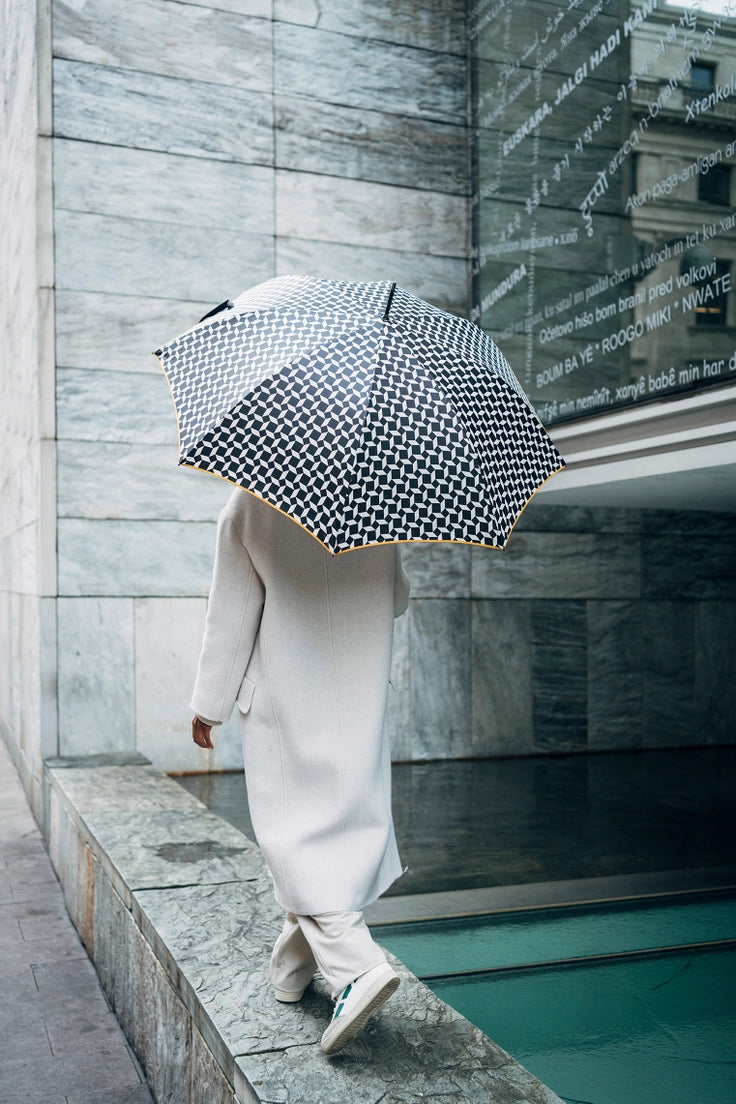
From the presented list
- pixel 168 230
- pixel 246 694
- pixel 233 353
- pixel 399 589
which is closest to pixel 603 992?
pixel 399 589

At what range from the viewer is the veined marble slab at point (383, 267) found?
848cm

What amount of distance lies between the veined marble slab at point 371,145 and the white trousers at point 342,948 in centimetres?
706

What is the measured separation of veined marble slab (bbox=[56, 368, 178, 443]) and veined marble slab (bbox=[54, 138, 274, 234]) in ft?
4.01

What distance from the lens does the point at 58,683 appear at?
7.65 meters

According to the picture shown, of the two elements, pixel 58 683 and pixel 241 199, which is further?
pixel 241 199

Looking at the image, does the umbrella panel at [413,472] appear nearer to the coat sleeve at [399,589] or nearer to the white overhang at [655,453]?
the coat sleeve at [399,589]

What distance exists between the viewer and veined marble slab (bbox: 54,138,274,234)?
780 cm

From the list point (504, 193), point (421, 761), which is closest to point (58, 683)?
point (421, 761)

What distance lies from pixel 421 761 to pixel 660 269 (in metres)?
4.44

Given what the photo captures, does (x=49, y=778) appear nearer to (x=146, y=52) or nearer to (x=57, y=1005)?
→ (x=57, y=1005)

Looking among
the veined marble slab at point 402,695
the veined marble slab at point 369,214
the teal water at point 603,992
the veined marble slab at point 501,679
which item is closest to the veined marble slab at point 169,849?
the teal water at point 603,992

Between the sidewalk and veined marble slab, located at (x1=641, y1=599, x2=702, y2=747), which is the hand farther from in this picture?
veined marble slab, located at (x1=641, y1=599, x2=702, y2=747)

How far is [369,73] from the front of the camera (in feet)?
28.8

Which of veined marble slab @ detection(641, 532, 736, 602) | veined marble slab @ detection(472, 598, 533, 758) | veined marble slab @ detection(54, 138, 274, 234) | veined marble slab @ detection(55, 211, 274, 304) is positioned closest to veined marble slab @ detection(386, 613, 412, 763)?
veined marble slab @ detection(472, 598, 533, 758)
